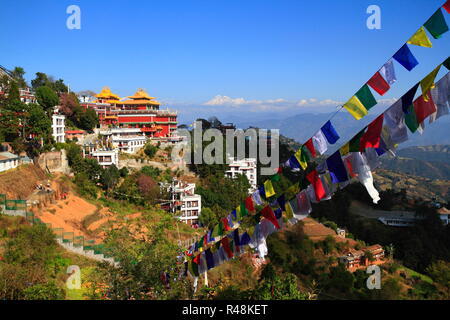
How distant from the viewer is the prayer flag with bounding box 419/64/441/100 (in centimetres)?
413

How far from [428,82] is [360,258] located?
26714 mm

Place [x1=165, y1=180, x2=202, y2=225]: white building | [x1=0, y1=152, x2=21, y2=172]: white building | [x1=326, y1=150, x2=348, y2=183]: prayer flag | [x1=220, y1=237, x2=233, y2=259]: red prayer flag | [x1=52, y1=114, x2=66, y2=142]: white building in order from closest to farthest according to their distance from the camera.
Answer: [x1=326, y1=150, x2=348, y2=183]: prayer flag → [x1=220, y1=237, x2=233, y2=259]: red prayer flag → [x1=0, y1=152, x2=21, y2=172]: white building → [x1=52, y1=114, x2=66, y2=142]: white building → [x1=165, y1=180, x2=202, y2=225]: white building

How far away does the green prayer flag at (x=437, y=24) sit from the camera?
4172 mm

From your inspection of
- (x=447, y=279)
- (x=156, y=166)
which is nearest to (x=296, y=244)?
(x=447, y=279)

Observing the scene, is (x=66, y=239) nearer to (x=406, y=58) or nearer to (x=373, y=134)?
(x=373, y=134)

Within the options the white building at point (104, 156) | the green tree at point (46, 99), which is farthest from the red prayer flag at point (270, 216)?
the green tree at point (46, 99)

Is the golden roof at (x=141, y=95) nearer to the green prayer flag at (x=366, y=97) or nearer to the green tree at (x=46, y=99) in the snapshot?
the green tree at (x=46, y=99)

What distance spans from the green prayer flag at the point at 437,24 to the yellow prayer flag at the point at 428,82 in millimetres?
423

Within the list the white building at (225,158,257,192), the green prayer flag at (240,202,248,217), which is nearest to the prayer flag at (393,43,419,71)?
the green prayer flag at (240,202,248,217)

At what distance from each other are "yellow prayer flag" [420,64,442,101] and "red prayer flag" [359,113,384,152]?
0.51 meters

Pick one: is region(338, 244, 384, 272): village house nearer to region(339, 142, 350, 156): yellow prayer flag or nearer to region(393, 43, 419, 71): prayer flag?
region(339, 142, 350, 156): yellow prayer flag

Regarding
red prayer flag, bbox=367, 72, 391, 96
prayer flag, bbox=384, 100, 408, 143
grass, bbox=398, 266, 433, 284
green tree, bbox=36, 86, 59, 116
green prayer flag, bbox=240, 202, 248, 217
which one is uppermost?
green tree, bbox=36, 86, 59, 116

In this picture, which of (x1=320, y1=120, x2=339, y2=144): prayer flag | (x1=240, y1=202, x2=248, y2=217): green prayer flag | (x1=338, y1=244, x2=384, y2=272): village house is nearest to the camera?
(x1=320, y1=120, x2=339, y2=144): prayer flag

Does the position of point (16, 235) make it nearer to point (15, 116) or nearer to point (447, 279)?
point (15, 116)
